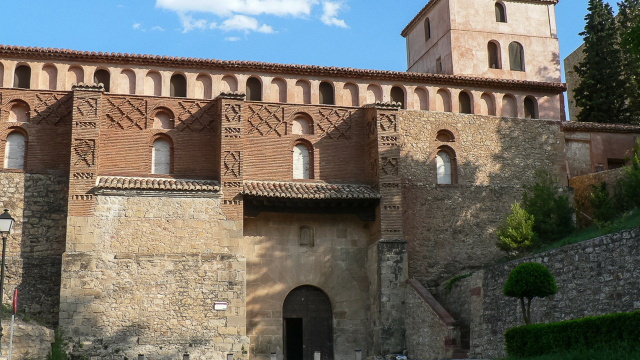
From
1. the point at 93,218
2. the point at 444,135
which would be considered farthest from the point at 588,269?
the point at 93,218

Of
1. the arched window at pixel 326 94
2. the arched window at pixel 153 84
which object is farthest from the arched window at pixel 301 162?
the arched window at pixel 153 84

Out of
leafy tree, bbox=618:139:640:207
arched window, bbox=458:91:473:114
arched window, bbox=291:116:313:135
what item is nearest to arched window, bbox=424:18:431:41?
arched window, bbox=458:91:473:114

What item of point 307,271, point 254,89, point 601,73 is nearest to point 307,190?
point 307,271

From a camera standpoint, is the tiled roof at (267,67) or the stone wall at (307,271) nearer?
the stone wall at (307,271)

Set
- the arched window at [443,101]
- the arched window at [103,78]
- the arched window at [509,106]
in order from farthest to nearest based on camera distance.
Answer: the arched window at [509,106], the arched window at [443,101], the arched window at [103,78]

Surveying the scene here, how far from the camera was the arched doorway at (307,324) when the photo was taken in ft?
72.8

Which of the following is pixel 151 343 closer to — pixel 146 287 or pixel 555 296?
pixel 146 287

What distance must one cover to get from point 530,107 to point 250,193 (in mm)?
10457

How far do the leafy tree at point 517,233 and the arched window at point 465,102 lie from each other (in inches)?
176

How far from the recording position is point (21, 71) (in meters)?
22.9

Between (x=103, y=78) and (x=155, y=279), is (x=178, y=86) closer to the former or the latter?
(x=103, y=78)

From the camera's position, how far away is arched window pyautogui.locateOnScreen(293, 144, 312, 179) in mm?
23438

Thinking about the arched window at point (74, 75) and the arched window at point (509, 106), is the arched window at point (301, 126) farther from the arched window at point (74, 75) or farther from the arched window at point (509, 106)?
the arched window at point (509, 106)

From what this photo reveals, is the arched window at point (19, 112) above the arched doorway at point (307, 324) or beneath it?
above
